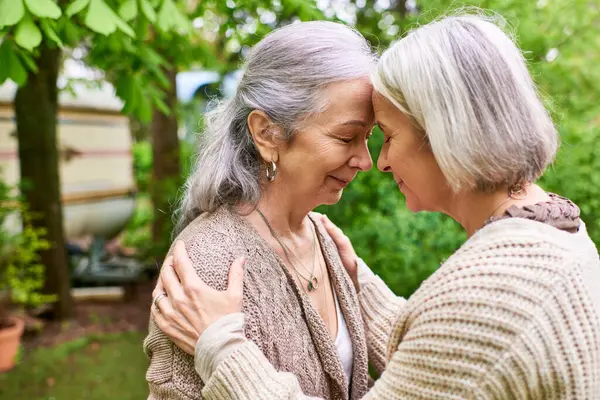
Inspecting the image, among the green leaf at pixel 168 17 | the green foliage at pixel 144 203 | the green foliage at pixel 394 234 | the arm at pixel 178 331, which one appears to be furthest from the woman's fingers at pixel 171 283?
the green foliage at pixel 394 234

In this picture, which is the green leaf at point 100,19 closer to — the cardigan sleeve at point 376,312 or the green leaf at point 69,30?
the green leaf at point 69,30

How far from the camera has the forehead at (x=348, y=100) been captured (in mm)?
1716

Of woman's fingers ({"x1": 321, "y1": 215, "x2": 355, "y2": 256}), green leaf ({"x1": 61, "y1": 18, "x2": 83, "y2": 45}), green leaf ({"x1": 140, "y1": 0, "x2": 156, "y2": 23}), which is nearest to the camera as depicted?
woman's fingers ({"x1": 321, "y1": 215, "x2": 355, "y2": 256})

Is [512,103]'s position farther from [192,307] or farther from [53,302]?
[53,302]

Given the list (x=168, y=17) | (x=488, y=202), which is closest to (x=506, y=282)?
(x=488, y=202)

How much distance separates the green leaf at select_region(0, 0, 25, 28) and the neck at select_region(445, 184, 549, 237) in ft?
4.89

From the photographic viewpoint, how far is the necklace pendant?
75.7 inches

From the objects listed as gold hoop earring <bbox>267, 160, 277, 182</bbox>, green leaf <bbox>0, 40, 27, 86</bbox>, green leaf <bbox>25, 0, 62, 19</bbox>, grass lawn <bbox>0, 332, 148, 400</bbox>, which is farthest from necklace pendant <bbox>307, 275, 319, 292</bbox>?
grass lawn <bbox>0, 332, 148, 400</bbox>

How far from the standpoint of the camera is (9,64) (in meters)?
2.37

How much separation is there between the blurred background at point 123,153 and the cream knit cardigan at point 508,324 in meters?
0.62

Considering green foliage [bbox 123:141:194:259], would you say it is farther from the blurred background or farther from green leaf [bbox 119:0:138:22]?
green leaf [bbox 119:0:138:22]

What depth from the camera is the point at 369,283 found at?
2.13 meters

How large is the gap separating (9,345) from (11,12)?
13.0 ft

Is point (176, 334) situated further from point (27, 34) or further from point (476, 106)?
point (27, 34)
